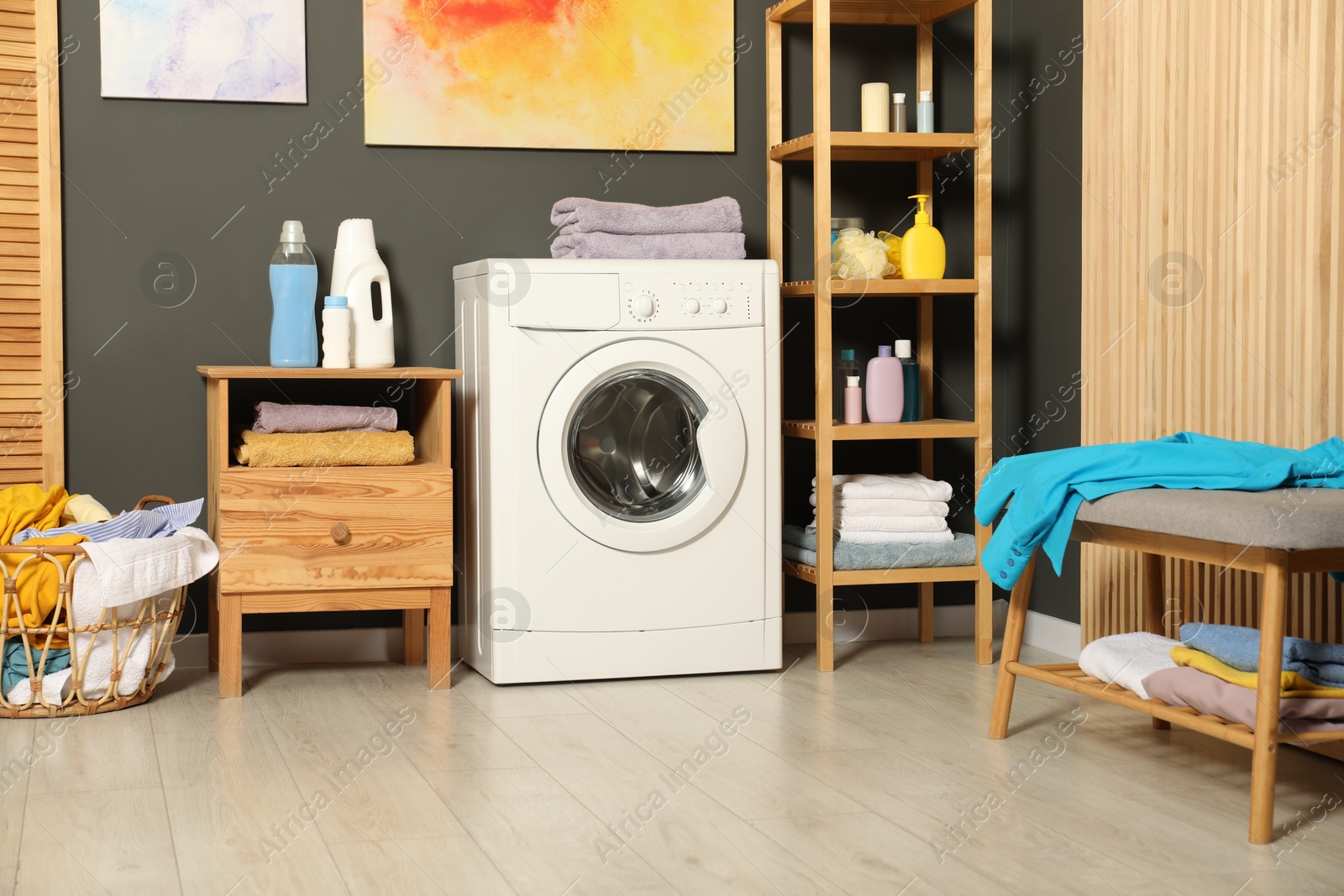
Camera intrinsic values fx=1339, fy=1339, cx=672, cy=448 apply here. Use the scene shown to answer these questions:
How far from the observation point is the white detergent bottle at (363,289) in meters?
2.96

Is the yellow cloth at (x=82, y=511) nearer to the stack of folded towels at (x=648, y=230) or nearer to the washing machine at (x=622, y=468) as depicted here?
the washing machine at (x=622, y=468)

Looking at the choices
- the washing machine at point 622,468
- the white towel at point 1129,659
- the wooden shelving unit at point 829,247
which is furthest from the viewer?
the wooden shelving unit at point 829,247

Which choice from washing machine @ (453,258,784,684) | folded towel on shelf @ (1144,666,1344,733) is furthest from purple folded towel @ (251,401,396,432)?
folded towel on shelf @ (1144,666,1344,733)

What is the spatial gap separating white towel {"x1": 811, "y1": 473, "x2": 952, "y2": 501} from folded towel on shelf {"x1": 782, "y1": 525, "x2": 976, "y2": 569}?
11cm

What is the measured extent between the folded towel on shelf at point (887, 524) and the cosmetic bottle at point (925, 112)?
925 mm

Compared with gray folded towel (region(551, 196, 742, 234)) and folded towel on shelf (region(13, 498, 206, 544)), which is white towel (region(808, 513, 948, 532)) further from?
folded towel on shelf (region(13, 498, 206, 544))

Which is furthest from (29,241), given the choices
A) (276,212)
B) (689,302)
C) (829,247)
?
(829,247)

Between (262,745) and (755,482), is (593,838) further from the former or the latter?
(755,482)

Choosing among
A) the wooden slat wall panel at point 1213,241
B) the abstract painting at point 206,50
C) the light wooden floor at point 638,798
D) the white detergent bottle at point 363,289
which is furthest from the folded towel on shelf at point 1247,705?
the abstract painting at point 206,50

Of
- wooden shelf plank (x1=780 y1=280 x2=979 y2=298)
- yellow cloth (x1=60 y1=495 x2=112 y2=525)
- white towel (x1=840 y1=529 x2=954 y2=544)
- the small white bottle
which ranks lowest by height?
white towel (x1=840 y1=529 x2=954 y2=544)

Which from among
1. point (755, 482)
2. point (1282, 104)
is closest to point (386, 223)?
point (755, 482)

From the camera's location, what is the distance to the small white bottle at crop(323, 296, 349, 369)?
289 centimetres

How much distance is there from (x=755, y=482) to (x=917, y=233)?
733 millimetres

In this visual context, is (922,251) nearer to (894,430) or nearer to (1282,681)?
(894,430)
